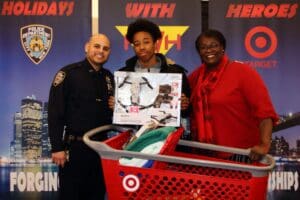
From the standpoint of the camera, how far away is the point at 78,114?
2494 millimetres

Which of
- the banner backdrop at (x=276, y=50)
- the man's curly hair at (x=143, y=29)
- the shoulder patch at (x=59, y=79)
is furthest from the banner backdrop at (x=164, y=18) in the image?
the man's curly hair at (x=143, y=29)

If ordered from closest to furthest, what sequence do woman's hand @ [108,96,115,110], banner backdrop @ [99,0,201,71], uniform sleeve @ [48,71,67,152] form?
1. woman's hand @ [108,96,115,110]
2. uniform sleeve @ [48,71,67,152]
3. banner backdrop @ [99,0,201,71]

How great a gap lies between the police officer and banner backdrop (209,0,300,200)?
1241mm

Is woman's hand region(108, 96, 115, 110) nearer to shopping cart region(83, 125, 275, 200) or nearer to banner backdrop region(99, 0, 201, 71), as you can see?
shopping cart region(83, 125, 275, 200)

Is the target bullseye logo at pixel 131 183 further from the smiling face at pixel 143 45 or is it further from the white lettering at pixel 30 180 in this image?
the white lettering at pixel 30 180

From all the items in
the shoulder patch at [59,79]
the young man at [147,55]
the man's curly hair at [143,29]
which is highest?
the man's curly hair at [143,29]

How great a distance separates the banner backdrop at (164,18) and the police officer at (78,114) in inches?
36.4

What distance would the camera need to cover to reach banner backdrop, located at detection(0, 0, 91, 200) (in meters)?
3.47

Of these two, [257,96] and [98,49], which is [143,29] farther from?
[257,96]

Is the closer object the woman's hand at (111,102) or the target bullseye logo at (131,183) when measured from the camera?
the target bullseye logo at (131,183)

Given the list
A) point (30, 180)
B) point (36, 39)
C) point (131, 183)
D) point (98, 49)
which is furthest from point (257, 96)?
point (30, 180)

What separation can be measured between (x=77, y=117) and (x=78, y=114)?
2 centimetres

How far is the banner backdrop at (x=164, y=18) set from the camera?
344cm

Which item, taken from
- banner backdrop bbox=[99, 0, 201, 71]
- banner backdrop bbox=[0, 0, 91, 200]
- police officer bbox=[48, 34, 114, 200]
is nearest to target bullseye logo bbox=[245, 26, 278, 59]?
banner backdrop bbox=[99, 0, 201, 71]
